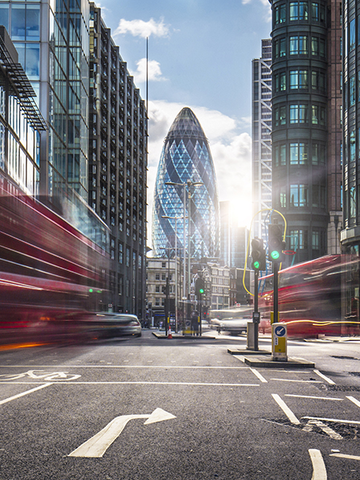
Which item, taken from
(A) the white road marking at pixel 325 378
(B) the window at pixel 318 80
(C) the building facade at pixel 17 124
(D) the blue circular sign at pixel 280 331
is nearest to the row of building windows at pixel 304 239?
(B) the window at pixel 318 80

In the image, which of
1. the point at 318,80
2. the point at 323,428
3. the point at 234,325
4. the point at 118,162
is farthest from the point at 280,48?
the point at 323,428

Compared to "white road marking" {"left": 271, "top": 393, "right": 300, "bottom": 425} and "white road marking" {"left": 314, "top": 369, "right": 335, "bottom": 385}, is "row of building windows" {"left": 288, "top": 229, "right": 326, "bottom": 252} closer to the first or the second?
"white road marking" {"left": 314, "top": 369, "right": 335, "bottom": 385}

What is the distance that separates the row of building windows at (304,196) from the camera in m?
62.4

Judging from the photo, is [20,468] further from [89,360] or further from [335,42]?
[335,42]

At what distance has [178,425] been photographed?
268 inches

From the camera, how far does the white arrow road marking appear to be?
5434 mm

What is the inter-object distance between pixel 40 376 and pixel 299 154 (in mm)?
55760

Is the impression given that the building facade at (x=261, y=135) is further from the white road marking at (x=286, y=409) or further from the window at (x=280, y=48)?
the white road marking at (x=286, y=409)

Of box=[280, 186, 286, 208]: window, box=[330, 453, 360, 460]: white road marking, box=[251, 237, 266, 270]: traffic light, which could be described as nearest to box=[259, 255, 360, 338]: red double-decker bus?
box=[251, 237, 266, 270]: traffic light

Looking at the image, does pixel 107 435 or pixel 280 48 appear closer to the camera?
pixel 107 435

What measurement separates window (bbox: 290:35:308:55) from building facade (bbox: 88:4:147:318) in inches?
1032

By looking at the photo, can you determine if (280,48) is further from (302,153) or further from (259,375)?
(259,375)

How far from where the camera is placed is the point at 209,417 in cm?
736

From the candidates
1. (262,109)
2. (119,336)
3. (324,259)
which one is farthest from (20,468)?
(262,109)
